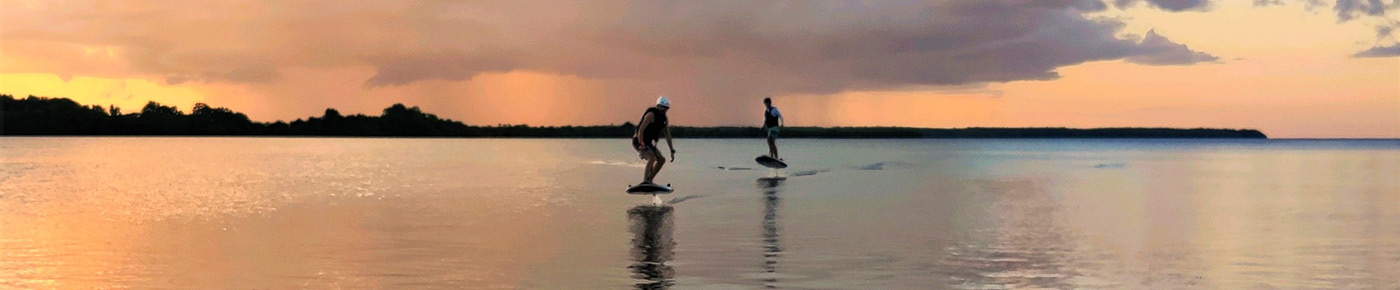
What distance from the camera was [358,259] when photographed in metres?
14.6

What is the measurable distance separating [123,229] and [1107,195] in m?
20.2

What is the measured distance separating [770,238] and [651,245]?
1.79m

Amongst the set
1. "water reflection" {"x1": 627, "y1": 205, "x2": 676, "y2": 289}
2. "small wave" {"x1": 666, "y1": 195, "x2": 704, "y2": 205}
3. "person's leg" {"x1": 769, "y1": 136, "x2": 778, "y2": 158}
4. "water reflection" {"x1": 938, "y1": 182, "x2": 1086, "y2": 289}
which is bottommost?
"small wave" {"x1": 666, "y1": 195, "x2": 704, "y2": 205}

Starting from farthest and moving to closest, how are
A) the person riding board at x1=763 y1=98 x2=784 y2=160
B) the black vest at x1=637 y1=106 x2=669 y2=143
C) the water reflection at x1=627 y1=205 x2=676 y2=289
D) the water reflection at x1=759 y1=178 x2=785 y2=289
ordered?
the person riding board at x1=763 y1=98 x2=784 y2=160 < the black vest at x1=637 y1=106 x2=669 y2=143 < the water reflection at x1=759 y1=178 x2=785 y2=289 < the water reflection at x1=627 y1=205 x2=676 y2=289

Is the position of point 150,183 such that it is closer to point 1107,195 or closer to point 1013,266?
point 1107,195

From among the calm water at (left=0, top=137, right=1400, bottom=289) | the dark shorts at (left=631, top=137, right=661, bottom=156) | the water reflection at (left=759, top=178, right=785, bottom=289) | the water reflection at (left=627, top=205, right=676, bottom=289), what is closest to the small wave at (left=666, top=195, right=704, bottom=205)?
the calm water at (left=0, top=137, right=1400, bottom=289)

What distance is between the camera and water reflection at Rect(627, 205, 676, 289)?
1286 cm

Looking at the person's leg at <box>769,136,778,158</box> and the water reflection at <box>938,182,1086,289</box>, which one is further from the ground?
the person's leg at <box>769,136,778,158</box>

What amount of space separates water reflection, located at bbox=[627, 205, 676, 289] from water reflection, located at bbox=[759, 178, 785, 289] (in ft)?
3.13

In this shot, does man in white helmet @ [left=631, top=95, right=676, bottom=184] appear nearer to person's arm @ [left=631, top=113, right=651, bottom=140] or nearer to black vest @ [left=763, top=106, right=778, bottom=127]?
person's arm @ [left=631, top=113, right=651, bottom=140]

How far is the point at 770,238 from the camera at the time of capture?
17297 millimetres

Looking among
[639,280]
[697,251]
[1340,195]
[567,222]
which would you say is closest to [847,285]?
[639,280]

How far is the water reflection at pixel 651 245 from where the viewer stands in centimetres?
1286

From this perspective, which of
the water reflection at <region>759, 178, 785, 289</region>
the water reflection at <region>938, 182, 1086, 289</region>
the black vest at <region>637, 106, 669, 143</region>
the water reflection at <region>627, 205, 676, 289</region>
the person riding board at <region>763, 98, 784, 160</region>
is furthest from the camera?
the person riding board at <region>763, 98, 784, 160</region>
